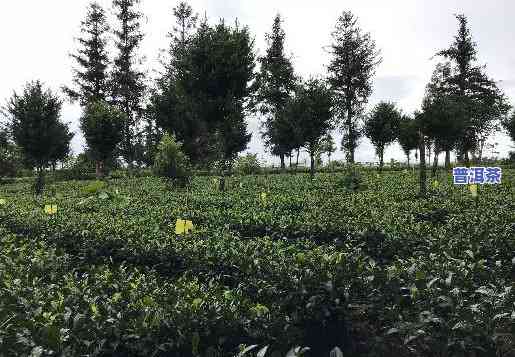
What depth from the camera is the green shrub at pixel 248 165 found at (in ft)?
126

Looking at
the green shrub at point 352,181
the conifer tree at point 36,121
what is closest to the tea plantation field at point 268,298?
the green shrub at point 352,181

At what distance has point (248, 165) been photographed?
128ft

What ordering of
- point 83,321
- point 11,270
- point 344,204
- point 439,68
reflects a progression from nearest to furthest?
point 83,321
point 11,270
point 344,204
point 439,68

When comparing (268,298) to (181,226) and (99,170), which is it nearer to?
(181,226)

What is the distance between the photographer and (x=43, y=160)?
983 inches

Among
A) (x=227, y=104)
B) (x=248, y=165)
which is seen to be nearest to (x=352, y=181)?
(x=227, y=104)

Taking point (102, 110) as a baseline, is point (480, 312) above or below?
below

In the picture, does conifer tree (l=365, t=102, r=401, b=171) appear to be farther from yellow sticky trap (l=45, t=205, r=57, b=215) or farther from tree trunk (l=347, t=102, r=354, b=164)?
yellow sticky trap (l=45, t=205, r=57, b=215)

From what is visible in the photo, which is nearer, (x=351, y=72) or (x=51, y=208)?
(x=51, y=208)

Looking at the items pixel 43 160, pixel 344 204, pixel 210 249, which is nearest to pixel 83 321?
pixel 210 249

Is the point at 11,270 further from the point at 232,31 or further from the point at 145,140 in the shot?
the point at 145,140

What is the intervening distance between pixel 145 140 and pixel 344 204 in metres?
35.5

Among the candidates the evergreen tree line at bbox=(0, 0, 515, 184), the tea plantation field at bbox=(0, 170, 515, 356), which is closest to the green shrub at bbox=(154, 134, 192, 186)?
the evergreen tree line at bbox=(0, 0, 515, 184)

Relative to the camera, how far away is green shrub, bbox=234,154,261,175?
3838cm
